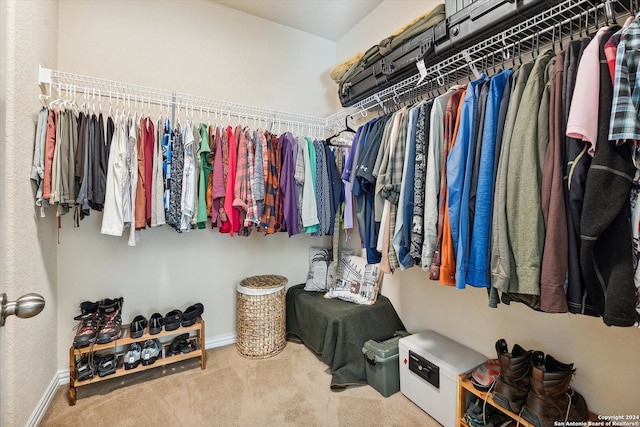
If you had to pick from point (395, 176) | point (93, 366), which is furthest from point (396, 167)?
point (93, 366)

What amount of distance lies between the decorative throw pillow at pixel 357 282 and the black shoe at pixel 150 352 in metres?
1.29

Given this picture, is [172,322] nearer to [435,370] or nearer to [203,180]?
[203,180]

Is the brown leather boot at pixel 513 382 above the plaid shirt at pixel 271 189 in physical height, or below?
below

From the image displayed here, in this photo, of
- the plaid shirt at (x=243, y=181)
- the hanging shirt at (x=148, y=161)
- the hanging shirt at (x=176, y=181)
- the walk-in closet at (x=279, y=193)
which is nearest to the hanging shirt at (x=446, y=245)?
the walk-in closet at (x=279, y=193)

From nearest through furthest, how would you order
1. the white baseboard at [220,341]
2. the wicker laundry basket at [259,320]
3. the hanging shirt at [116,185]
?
the hanging shirt at [116,185], the wicker laundry basket at [259,320], the white baseboard at [220,341]

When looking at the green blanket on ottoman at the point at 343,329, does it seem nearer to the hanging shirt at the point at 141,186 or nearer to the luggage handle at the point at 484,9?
the hanging shirt at the point at 141,186

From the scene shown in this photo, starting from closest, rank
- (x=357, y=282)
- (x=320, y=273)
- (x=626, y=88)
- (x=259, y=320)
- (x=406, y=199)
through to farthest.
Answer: (x=626, y=88), (x=406, y=199), (x=259, y=320), (x=357, y=282), (x=320, y=273)

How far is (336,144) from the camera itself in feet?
7.93

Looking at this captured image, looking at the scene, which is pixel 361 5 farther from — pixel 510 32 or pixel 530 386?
pixel 530 386

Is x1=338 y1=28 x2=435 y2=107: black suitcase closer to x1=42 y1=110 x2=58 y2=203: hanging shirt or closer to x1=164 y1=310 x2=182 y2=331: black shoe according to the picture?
x1=42 y1=110 x2=58 y2=203: hanging shirt

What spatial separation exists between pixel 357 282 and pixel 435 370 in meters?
0.92

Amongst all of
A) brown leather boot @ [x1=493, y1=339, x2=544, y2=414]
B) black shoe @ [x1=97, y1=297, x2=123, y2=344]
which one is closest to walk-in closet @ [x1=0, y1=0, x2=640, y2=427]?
black shoe @ [x1=97, y1=297, x2=123, y2=344]

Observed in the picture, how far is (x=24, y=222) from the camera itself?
56.7 inches

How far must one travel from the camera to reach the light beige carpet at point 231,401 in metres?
1.63
